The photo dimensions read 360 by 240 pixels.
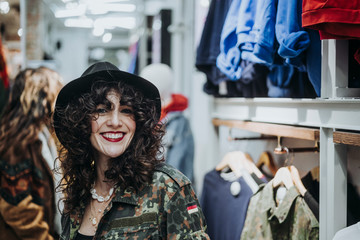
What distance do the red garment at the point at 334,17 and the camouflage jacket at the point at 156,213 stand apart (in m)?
0.67

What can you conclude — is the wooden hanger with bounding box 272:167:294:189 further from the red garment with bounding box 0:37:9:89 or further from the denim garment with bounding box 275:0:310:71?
the red garment with bounding box 0:37:9:89

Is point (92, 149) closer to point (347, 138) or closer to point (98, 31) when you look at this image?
point (347, 138)

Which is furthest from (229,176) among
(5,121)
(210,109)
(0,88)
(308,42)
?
(0,88)

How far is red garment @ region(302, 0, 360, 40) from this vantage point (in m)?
1.12

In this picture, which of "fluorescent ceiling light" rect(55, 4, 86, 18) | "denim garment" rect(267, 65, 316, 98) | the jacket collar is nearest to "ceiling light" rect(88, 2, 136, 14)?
"fluorescent ceiling light" rect(55, 4, 86, 18)

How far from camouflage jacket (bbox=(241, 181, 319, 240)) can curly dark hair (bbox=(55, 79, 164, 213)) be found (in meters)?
0.52

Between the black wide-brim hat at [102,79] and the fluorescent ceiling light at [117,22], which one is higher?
the fluorescent ceiling light at [117,22]

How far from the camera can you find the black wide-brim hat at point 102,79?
53.2 inches

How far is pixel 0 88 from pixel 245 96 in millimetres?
1759

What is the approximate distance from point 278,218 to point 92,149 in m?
0.79

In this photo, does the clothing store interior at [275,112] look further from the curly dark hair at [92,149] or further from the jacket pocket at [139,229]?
the jacket pocket at [139,229]

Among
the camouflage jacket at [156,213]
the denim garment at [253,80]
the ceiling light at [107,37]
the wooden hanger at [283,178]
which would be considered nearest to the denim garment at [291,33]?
the denim garment at [253,80]

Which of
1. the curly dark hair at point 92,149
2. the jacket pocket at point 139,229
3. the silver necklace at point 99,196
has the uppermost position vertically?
the curly dark hair at point 92,149

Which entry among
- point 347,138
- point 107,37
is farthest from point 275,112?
point 107,37
